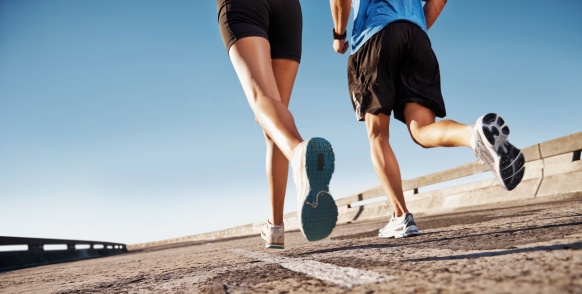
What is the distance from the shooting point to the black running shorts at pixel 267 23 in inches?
100

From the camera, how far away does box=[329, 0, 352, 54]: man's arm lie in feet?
10.3

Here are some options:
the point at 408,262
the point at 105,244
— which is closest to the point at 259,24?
the point at 408,262

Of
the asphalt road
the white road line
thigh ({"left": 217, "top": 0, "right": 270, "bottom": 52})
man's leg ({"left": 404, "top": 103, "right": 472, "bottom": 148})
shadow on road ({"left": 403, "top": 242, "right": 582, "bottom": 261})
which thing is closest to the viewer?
the asphalt road

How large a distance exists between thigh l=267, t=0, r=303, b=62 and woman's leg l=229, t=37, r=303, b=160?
1.57 feet

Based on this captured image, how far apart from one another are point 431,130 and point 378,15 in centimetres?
115

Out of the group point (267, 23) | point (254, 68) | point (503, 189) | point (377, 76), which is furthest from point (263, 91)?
point (503, 189)

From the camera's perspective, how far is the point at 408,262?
1745 mm

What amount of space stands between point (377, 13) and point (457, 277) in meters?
2.52

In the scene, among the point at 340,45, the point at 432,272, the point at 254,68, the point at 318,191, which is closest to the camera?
the point at 432,272

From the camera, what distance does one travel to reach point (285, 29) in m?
3.02

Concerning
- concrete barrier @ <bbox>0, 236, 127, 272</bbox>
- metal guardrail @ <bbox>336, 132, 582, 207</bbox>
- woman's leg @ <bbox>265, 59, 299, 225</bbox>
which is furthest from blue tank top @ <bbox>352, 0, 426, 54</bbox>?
concrete barrier @ <bbox>0, 236, 127, 272</bbox>

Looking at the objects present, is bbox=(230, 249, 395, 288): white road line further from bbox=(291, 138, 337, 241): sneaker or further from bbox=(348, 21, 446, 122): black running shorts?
bbox=(348, 21, 446, 122): black running shorts

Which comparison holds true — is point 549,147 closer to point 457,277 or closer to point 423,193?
point 423,193

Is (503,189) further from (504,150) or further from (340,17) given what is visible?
(504,150)
